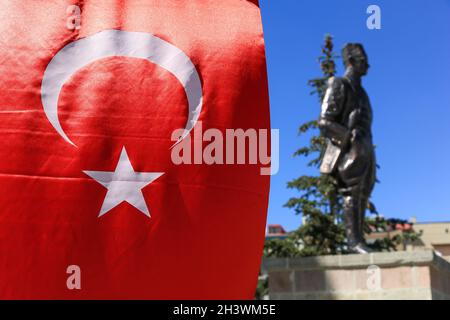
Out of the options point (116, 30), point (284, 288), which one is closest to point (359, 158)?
point (284, 288)

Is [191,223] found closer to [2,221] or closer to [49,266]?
[49,266]

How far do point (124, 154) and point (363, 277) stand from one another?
15.2 feet

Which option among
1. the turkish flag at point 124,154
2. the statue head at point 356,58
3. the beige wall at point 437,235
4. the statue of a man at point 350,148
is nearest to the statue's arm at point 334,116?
the statue of a man at point 350,148

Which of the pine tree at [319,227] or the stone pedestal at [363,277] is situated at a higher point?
the pine tree at [319,227]

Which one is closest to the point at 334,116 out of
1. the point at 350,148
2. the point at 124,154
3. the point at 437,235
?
the point at 350,148

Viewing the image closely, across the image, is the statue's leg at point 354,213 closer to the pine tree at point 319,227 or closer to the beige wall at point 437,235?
the pine tree at point 319,227

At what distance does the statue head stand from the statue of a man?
301mm

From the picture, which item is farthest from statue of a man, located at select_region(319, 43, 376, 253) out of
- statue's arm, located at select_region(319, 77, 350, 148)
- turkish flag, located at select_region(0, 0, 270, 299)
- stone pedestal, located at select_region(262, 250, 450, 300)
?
turkish flag, located at select_region(0, 0, 270, 299)

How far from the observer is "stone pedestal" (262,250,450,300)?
717 cm

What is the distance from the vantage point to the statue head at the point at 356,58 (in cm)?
852

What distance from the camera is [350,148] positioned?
820cm

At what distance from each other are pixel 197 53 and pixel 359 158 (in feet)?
15.5

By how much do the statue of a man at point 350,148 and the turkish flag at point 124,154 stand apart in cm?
441

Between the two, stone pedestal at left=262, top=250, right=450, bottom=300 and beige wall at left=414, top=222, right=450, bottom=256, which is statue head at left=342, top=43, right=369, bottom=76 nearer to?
stone pedestal at left=262, top=250, right=450, bottom=300
